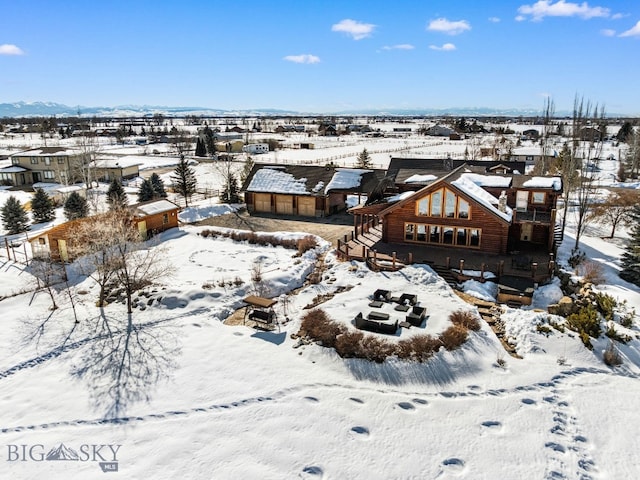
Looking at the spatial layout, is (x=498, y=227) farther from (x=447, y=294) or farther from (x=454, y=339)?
(x=454, y=339)

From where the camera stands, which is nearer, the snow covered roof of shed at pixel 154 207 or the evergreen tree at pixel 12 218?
the snow covered roof of shed at pixel 154 207

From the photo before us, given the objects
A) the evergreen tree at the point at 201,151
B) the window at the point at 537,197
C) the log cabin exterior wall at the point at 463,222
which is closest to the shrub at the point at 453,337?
the log cabin exterior wall at the point at 463,222

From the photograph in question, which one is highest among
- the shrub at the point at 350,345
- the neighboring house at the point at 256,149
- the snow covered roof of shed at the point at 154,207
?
the neighboring house at the point at 256,149

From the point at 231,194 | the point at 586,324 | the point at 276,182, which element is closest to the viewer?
the point at 586,324

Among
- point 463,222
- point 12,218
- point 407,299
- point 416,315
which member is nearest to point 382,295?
point 407,299

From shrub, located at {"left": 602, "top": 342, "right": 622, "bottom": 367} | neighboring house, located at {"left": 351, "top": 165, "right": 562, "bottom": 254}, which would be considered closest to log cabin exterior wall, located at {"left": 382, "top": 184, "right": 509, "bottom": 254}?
neighboring house, located at {"left": 351, "top": 165, "right": 562, "bottom": 254}

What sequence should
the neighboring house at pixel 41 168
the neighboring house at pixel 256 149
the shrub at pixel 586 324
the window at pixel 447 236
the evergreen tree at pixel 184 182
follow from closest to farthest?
1. the shrub at pixel 586 324
2. the window at pixel 447 236
3. the evergreen tree at pixel 184 182
4. the neighboring house at pixel 41 168
5. the neighboring house at pixel 256 149

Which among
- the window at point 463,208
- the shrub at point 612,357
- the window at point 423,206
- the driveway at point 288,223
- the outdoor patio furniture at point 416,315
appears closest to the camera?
the shrub at point 612,357

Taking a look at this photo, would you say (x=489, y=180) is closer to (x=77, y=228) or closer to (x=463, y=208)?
(x=463, y=208)

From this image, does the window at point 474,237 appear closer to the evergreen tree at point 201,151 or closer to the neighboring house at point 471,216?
the neighboring house at point 471,216
